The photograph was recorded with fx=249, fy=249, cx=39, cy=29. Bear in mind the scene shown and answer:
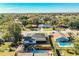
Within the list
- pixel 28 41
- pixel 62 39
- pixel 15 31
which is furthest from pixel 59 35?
pixel 15 31

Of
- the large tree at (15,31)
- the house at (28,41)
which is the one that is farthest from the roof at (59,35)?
the large tree at (15,31)

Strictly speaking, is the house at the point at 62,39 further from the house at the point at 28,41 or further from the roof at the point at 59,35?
the house at the point at 28,41

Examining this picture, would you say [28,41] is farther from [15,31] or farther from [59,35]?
[59,35]

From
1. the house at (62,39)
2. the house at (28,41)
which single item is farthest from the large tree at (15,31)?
the house at (62,39)

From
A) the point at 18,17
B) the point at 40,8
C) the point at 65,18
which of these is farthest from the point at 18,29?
the point at 65,18

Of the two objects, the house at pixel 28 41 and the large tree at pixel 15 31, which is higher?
the large tree at pixel 15 31

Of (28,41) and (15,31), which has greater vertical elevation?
(15,31)

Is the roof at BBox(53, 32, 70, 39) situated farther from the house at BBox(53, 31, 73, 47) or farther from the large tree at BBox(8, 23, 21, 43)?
the large tree at BBox(8, 23, 21, 43)

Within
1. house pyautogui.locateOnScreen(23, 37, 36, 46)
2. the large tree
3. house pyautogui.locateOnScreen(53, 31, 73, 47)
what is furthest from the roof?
the large tree

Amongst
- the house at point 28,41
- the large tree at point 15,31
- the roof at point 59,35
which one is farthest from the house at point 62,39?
the large tree at point 15,31

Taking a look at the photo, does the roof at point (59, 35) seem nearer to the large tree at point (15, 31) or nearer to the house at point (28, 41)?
the house at point (28, 41)

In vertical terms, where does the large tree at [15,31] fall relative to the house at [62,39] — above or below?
above
